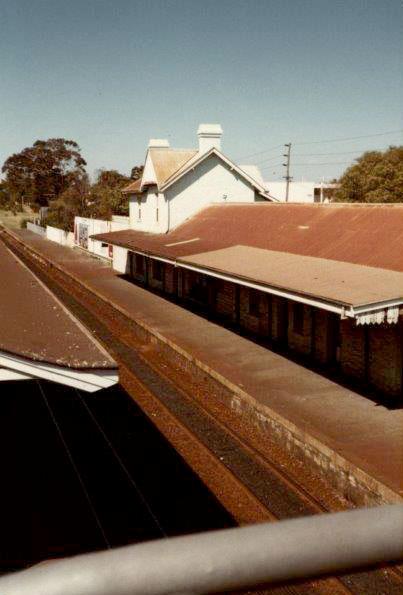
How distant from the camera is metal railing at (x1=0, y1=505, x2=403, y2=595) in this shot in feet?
2.56

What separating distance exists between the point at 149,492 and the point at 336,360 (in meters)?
7.42

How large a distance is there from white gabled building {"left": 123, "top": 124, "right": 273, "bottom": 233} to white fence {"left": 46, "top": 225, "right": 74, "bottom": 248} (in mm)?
28859

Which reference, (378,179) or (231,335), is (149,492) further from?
(378,179)

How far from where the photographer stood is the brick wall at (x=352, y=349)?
14.4 metres

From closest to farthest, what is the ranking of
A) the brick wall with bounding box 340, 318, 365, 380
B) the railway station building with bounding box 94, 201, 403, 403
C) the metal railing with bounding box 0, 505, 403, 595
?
the metal railing with bounding box 0, 505, 403, 595 → the railway station building with bounding box 94, 201, 403, 403 → the brick wall with bounding box 340, 318, 365, 380

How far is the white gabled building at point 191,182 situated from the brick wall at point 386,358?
19195 millimetres

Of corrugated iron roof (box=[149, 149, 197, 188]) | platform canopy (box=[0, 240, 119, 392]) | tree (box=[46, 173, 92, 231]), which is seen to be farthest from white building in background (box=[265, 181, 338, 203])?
platform canopy (box=[0, 240, 119, 392])

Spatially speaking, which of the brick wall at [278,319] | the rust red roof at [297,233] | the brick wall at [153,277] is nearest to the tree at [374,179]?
the rust red roof at [297,233]

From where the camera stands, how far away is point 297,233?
69.6 feet

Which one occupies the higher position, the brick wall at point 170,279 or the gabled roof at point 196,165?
the gabled roof at point 196,165

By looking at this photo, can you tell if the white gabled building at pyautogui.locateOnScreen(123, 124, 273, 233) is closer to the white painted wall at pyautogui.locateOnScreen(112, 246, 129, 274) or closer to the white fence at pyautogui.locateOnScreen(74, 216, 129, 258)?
the white painted wall at pyautogui.locateOnScreen(112, 246, 129, 274)

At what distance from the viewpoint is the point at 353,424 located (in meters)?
11.8

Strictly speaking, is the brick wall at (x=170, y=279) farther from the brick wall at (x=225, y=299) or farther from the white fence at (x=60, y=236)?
the white fence at (x=60, y=236)

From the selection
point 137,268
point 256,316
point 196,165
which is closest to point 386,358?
point 256,316
